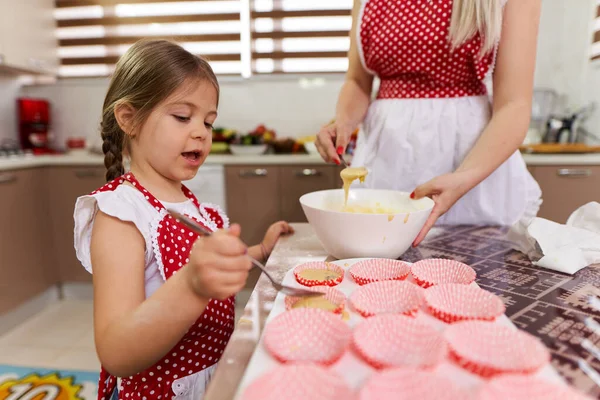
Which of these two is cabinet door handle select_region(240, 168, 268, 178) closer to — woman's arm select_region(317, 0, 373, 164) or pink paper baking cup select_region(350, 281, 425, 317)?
woman's arm select_region(317, 0, 373, 164)

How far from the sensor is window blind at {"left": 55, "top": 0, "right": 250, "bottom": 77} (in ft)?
8.70

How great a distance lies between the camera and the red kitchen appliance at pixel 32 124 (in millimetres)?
2512

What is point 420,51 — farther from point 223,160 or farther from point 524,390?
point 223,160

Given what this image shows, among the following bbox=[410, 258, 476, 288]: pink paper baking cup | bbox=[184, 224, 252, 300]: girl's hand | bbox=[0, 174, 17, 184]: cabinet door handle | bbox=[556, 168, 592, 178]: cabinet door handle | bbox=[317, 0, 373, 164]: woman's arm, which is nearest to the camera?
bbox=[184, 224, 252, 300]: girl's hand

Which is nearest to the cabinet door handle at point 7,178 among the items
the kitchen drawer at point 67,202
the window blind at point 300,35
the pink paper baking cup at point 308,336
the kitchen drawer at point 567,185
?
the kitchen drawer at point 67,202

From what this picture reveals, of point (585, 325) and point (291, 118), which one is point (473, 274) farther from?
point (291, 118)

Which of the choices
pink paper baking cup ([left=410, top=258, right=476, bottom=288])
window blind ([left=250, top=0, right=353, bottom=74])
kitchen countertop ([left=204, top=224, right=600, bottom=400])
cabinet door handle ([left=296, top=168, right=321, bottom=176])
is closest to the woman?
kitchen countertop ([left=204, top=224, right=600, bottom=400])

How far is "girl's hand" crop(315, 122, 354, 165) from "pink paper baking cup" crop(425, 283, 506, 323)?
1.62 ft

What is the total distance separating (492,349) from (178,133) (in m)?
0.57

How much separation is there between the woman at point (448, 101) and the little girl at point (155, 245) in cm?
37

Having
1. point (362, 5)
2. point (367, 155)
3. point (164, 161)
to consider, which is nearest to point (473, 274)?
point (164, 161)

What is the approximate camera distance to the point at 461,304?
0.48m

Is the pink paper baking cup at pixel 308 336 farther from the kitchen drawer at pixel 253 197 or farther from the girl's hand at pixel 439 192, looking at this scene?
the kitchen drawer at pixel 253 197

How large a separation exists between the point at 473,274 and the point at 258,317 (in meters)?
0.30
